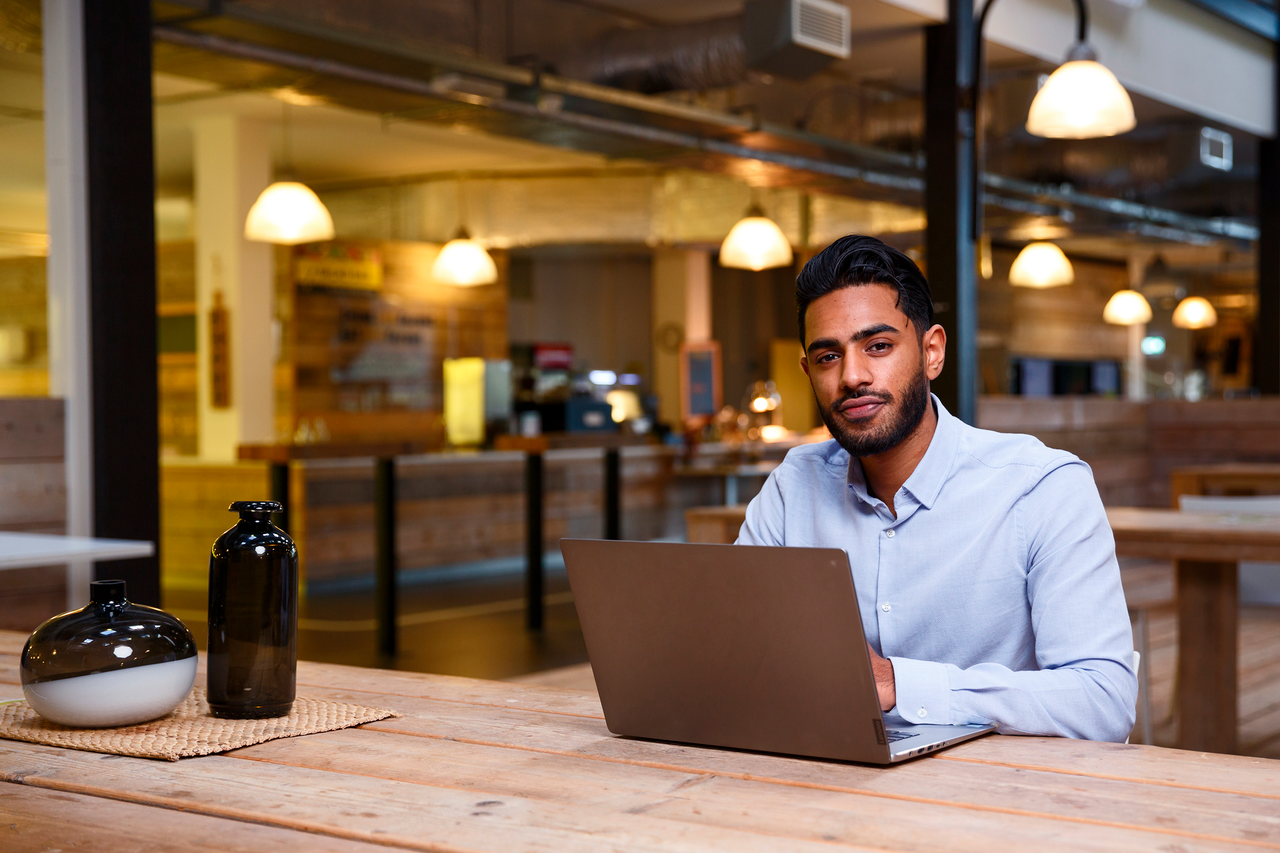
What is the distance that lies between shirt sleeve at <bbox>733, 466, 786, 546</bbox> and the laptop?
56cm

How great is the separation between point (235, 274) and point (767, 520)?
23.6ft

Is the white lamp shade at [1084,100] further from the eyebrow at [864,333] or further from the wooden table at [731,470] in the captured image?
the wooden table at [731,470]

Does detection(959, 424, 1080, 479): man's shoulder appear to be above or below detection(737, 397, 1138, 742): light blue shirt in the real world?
above

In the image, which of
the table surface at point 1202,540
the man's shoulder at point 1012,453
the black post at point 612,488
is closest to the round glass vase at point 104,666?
the man's shoulder at point 1012,453

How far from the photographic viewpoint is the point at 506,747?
132 cm

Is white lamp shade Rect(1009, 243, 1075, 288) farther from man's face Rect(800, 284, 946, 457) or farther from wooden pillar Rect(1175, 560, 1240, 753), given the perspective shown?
man's face Rect(800, 284, 946, 457)

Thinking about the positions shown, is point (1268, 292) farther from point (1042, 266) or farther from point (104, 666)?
point (104, 666)

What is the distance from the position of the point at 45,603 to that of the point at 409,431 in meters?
6.32

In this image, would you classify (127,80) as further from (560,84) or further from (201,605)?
(201,605)

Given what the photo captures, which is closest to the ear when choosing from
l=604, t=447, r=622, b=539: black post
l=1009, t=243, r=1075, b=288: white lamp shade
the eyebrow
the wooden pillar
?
the eyebrow

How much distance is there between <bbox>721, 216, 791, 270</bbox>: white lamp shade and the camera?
7.57 metres

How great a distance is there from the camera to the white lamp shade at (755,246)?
7574 mm

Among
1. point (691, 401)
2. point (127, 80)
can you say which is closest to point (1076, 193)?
point (691, 401)

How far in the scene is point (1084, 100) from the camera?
171 inches
